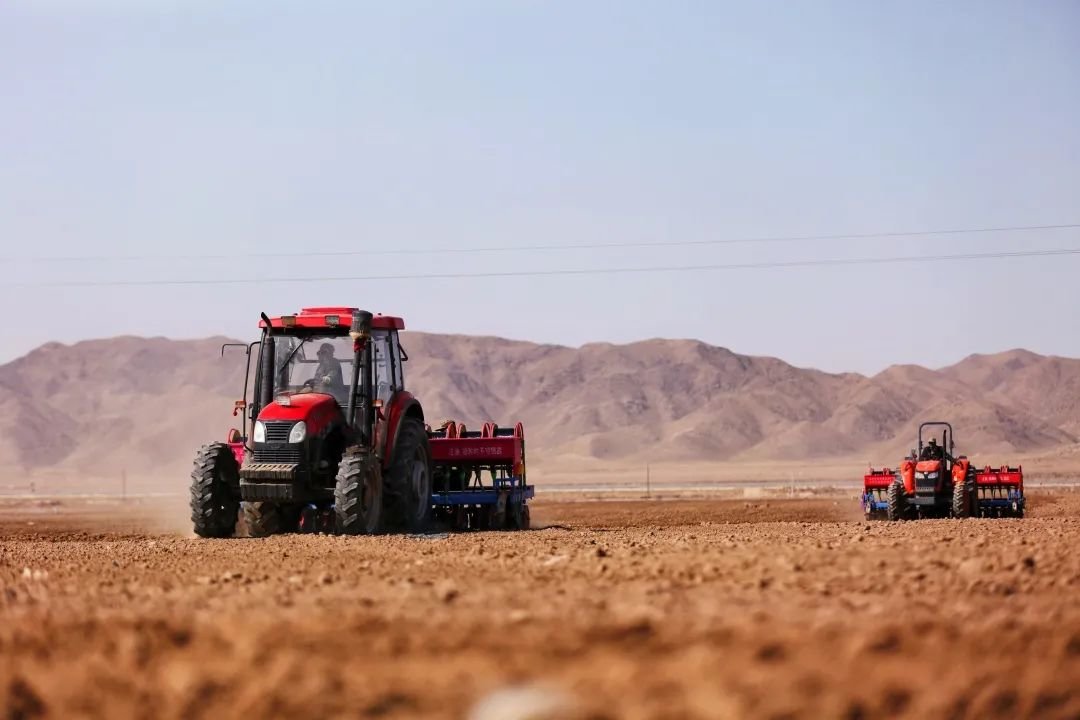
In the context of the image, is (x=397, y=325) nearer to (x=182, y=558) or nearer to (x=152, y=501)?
(x=182, y=558)

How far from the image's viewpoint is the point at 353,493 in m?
17.7

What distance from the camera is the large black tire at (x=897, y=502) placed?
30297mm

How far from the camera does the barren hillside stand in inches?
5709

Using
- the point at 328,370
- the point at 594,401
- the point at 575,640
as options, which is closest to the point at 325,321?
the point at 328,370

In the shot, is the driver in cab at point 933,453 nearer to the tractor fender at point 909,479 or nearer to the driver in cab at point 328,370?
the tractor fender at point 909,479

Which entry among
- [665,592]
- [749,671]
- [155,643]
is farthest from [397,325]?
[749,671]

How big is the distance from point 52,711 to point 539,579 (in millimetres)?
4574

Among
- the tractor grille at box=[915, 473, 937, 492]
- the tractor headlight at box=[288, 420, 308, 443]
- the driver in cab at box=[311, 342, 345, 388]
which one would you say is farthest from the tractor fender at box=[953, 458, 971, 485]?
the tractor headlight at box=[288, 420, 308, 443]

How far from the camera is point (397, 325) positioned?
65.4 feet

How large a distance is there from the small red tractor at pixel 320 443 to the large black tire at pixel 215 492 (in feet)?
0.05

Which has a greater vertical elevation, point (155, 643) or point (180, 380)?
point (180, 380)

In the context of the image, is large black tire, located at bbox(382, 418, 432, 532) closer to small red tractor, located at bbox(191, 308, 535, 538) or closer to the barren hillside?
small red tractor, located at bbox(191, 308, 535, 538)

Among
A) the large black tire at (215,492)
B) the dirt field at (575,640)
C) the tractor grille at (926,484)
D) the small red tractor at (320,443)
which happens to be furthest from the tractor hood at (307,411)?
the tractor grille at (926,484)

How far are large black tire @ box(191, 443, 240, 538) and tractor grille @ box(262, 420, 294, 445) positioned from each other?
43.8 inches
